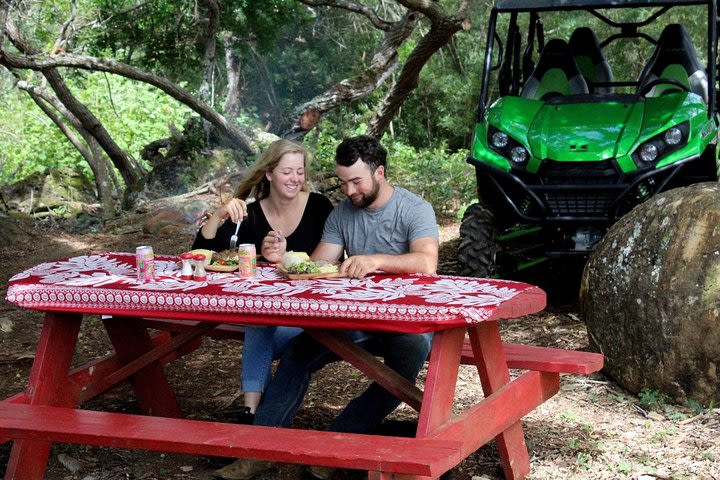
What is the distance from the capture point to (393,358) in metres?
3.94

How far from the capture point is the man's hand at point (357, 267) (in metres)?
3.88

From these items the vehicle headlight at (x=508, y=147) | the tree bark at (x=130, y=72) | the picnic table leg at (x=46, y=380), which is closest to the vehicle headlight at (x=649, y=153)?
the vehicle headlight at (x=508, y=147)

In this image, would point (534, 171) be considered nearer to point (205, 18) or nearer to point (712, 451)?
point (712, 451)

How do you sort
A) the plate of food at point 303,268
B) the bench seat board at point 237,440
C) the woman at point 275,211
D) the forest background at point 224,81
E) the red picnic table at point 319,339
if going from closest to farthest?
1. the bench seat board at point 237,440
2. the red picnic table at point 319,339
3. the plate of food at point 303,268
4. the woman at point 275,211
5. the forest background at point 224,81

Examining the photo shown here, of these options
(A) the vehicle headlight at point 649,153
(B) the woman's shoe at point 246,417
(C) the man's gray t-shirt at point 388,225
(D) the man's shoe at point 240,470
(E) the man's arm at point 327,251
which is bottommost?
(D) the man's shoe at point 240,470

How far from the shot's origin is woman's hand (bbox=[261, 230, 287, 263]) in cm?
445

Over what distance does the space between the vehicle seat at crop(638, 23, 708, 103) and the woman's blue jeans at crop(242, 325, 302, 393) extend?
4448mm

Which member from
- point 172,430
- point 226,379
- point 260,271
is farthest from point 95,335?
point 172,430

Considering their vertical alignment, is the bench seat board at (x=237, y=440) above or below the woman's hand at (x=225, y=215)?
below

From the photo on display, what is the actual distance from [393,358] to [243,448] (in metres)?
1.05

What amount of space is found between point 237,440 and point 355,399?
937 millimetres

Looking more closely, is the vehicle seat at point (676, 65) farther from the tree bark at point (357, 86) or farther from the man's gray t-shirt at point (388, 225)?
the tree bark at point (357, 86)

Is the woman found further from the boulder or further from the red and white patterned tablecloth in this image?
the boulder

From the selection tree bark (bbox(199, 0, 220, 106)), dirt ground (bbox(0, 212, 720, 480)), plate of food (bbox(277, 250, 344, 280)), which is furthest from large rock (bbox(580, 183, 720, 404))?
tree bark (bbox(199, 0, 220, 106))
